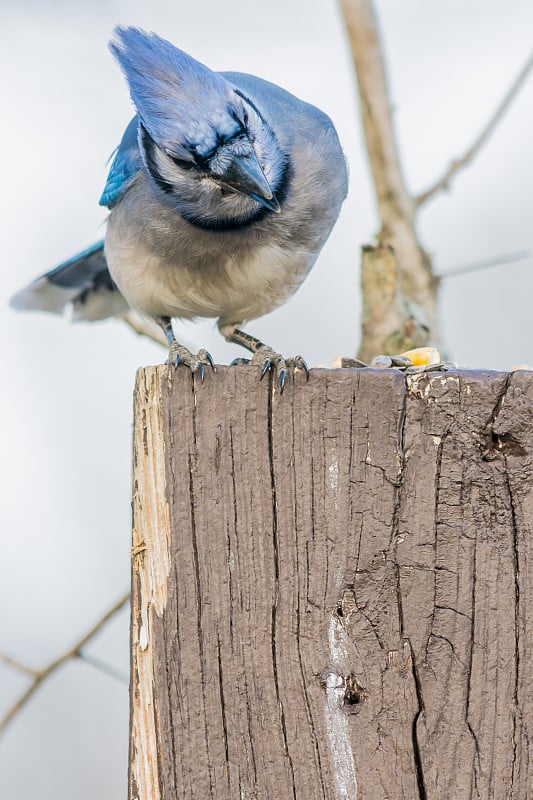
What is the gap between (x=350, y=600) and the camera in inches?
44.4

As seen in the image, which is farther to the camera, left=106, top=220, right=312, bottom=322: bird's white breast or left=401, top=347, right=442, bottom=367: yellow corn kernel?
left=106, top=220, right=312, bottom=322: bird's white breast

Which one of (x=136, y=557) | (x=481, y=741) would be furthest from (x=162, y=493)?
(x=481, y=741)

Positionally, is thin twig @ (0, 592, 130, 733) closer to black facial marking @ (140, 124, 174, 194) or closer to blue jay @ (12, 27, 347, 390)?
blue jay @ (12, 27, 347, 390)

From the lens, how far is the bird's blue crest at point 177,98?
1.63m

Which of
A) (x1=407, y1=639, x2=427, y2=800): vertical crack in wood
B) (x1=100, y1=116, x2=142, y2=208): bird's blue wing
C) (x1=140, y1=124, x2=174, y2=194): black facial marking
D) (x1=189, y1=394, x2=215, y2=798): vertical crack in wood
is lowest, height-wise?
(x1=407, y1=639, x2=427, y2=800): vertical crack in wood

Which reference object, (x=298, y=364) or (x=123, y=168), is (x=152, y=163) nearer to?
(x=123, y=168)

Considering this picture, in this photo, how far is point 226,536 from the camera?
3.79 feet

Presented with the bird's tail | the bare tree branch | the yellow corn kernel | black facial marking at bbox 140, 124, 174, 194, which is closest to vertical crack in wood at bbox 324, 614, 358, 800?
the yellow corn kernel

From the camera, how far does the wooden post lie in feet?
3.64

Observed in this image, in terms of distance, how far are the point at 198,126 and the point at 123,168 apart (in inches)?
22.0

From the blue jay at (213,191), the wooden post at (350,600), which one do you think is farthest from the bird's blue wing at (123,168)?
the wooden post at (350,600)

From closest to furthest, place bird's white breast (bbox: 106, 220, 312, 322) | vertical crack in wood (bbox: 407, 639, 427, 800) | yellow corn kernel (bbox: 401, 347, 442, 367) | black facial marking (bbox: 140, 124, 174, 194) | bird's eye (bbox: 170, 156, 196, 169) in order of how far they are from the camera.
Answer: vertical crack in wood (bbox: 407, 639, 427, 800)
yellow corn kernel (bbox: 401, 347, 442, 367)
bird's eye (bbox: 170, 156, 196, 169)
black facial marking (bbox: 140, 124, 174, 194)
bird's white breast (bbox: 106, 220, 312, 322)

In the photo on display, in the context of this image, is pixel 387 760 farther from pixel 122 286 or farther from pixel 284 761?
pixel 122 286

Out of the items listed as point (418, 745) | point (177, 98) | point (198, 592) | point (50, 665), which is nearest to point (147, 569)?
point (198, 592)
